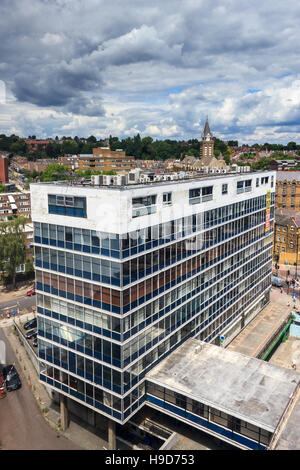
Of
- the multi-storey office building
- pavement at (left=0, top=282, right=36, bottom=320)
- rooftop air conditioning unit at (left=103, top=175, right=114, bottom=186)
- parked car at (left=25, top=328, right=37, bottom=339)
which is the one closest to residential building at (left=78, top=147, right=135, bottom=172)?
pavement at (left=0, top=282, right=36, bottom=320)

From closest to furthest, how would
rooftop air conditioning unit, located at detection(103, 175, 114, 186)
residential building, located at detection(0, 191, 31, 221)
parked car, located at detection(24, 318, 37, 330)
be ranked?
rooftop air conditioning unit, located at detection(103, 175, 114, 186) → parked car, located at detection(24, 318, 37, 330) → residential building, located at detection(0, 191, 31, 221)

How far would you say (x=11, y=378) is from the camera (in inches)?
1906

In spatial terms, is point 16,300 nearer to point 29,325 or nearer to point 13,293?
point 13,293

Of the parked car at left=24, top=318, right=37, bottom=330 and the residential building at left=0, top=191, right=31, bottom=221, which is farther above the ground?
the residential building at left=0, top=191, right=31, bottom=221

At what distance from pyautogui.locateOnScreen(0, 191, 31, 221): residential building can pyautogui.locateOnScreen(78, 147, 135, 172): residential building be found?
7051 centimetres

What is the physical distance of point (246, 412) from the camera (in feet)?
104

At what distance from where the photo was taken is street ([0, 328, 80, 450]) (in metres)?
38.1

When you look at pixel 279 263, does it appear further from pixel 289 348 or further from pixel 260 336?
pixel 260 336

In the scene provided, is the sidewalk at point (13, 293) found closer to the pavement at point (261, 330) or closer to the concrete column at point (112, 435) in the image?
the concrete column at point (112, 435)

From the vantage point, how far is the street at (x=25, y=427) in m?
38.1

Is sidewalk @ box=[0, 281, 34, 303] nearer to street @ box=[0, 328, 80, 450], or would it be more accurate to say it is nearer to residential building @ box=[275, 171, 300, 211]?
street @ box=[0, 328, 80, 450]

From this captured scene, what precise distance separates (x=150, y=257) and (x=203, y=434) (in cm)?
1846

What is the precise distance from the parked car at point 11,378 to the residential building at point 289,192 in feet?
308
